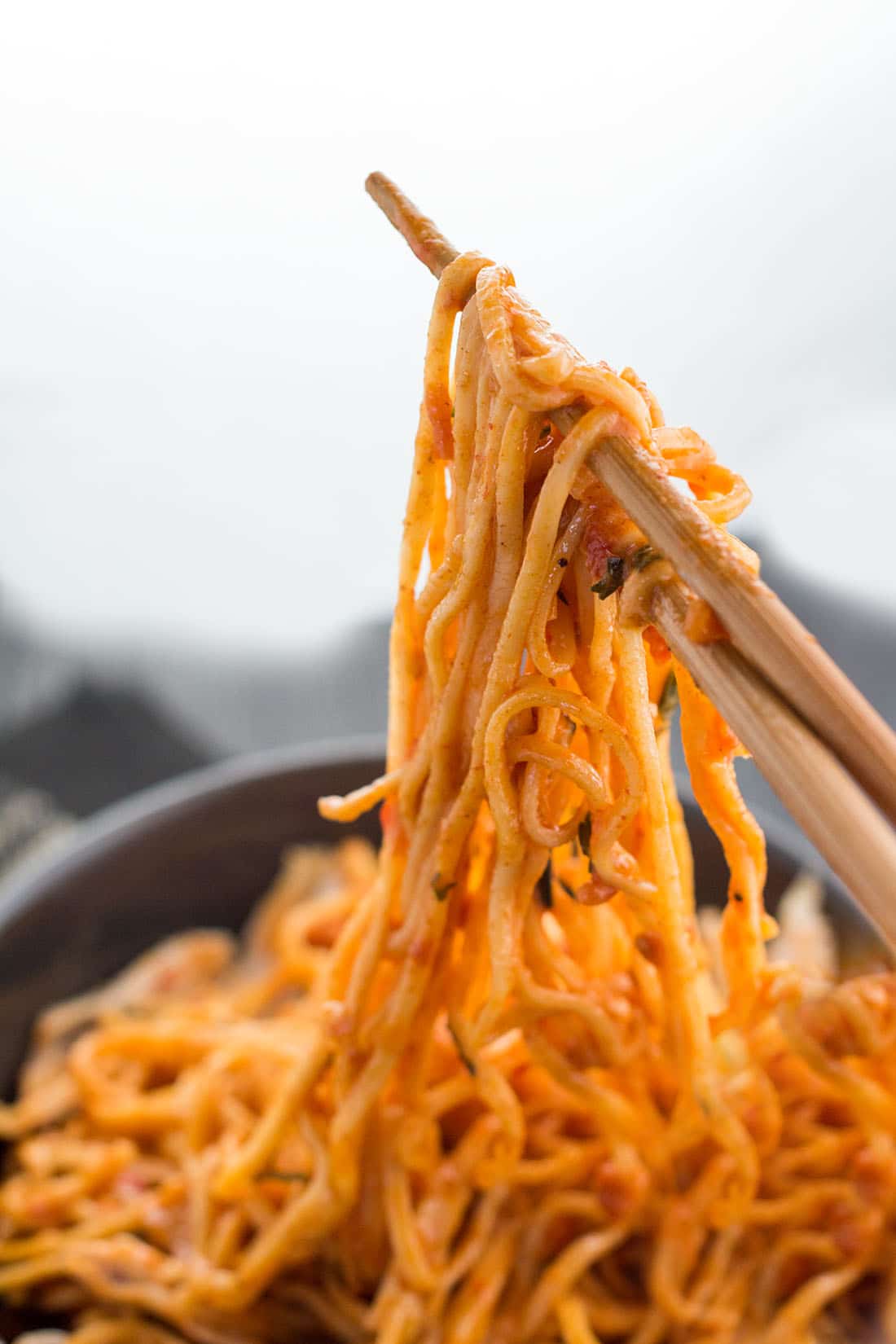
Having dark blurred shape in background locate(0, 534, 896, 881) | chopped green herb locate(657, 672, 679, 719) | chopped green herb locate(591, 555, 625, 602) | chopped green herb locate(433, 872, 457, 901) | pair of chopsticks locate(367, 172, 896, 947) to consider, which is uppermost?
dark blurred shape in background locate(0, 534, 896, 881)

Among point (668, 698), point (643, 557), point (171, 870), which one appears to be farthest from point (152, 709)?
point (643, 557)

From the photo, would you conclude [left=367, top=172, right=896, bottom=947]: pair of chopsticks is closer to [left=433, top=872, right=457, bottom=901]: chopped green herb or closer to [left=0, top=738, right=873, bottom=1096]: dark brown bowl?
[left=433, top=872, right=457, bottom=901]: chopped green herb

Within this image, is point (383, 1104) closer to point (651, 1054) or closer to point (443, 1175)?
point (443, 1175)

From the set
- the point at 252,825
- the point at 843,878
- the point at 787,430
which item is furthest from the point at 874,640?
the point at 843,878

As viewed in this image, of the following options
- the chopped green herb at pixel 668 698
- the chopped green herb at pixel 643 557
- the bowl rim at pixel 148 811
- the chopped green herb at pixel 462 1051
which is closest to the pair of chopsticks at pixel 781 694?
the chopped green herb at pixel 643 557

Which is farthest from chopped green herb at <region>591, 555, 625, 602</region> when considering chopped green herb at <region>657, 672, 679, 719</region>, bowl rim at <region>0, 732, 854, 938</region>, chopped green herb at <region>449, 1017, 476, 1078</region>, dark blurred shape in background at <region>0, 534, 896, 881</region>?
dark blurred shape in background at <region>0, 534, 896, 881</region>

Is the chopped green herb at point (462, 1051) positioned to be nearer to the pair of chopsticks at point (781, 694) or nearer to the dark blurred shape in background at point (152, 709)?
the pair of chopsticks at point (781, 694)
